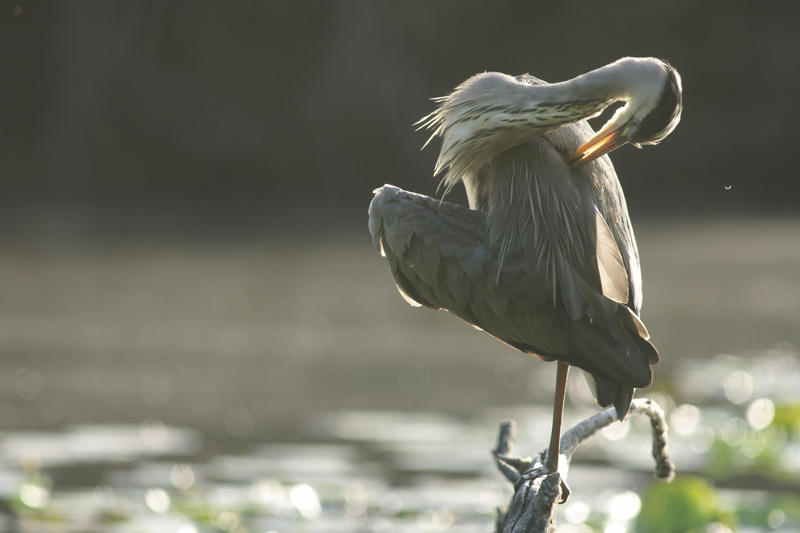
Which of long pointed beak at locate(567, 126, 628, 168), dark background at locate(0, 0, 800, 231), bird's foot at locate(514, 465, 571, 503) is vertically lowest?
bird's foot at locate(514, 465, 571, 503)

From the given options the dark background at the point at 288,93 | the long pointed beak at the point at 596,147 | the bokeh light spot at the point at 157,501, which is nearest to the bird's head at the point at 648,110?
the long pointed beak at the point at 596,147

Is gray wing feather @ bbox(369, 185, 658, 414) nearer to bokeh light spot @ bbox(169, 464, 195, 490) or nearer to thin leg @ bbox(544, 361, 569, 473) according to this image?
thin leg @ bbox(544, 361, 569, 473)

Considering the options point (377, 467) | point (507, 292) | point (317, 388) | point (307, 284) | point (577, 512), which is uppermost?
point (307, 284)

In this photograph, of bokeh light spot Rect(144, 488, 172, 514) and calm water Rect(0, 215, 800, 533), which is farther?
calm water Rect(0, 215, 800, 533)

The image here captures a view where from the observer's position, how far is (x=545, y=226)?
2.21 meters

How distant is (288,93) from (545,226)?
42.6ft

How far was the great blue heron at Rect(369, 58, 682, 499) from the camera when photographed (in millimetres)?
2066

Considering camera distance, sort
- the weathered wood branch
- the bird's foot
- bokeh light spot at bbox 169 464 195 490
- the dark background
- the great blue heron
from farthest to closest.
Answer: the dark background < bokeh light spot at bbox 169 464 195 490 < the great blue heron < the bird's foot < the weathered wood branch

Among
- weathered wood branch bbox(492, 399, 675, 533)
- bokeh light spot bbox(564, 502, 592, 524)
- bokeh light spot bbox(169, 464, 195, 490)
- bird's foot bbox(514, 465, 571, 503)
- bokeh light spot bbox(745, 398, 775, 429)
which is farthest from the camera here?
bokeh light spot bbox(745, 398, 775, 429)

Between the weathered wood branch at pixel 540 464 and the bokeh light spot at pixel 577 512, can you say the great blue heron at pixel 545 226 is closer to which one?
the weathered wood branch at pixel 540 464

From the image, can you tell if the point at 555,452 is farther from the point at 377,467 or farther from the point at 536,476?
the point at 377,467

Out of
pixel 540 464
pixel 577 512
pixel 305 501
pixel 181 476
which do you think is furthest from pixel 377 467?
pixel 540 464

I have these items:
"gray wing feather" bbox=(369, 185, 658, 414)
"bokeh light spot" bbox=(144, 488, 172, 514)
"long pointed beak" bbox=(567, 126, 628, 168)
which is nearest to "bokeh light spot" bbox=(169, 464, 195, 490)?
"bokeh light spot" bbox=(144, 488, 172, 514)

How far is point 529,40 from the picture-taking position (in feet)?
47.8
